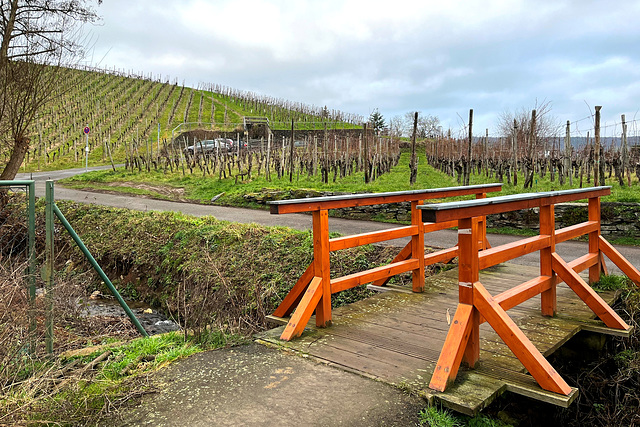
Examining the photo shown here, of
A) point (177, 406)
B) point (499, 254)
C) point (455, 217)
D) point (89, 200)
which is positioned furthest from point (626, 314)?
point (89, 200)

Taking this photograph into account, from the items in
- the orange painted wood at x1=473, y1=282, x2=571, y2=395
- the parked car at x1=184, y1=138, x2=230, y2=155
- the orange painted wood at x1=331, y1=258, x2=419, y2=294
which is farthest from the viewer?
the parked car at x1=184, y1=138, x2=230, y2=155

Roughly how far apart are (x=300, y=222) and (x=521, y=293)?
27.3ft

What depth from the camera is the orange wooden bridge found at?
2.98 metres

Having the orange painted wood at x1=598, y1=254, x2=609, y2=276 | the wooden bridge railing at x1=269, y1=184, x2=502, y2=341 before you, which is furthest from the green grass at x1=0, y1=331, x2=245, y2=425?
the orange painted wood at x1=598, y1=254, x2=609, y2=276

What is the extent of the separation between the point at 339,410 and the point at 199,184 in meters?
17.4

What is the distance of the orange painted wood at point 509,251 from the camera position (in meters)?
3.38

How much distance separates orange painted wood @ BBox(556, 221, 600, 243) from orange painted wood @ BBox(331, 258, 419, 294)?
58.6 inches

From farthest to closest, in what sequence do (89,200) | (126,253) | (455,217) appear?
(89,200) → (126,253) → (455,217)

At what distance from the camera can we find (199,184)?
19219 mm

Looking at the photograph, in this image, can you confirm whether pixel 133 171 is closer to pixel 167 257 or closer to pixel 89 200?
pixel 89 200

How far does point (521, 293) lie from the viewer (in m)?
3.60

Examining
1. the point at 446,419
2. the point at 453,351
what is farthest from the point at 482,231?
the point at 446,419

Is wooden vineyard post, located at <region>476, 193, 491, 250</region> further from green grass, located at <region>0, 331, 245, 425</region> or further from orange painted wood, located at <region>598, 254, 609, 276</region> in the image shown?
green grass, located at <region>0, 331, 245, 425</region>

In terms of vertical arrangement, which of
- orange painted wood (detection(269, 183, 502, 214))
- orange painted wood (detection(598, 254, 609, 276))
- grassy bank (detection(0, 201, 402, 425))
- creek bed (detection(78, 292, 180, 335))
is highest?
orange painted wood (detection(269, 183, 502, 214))
